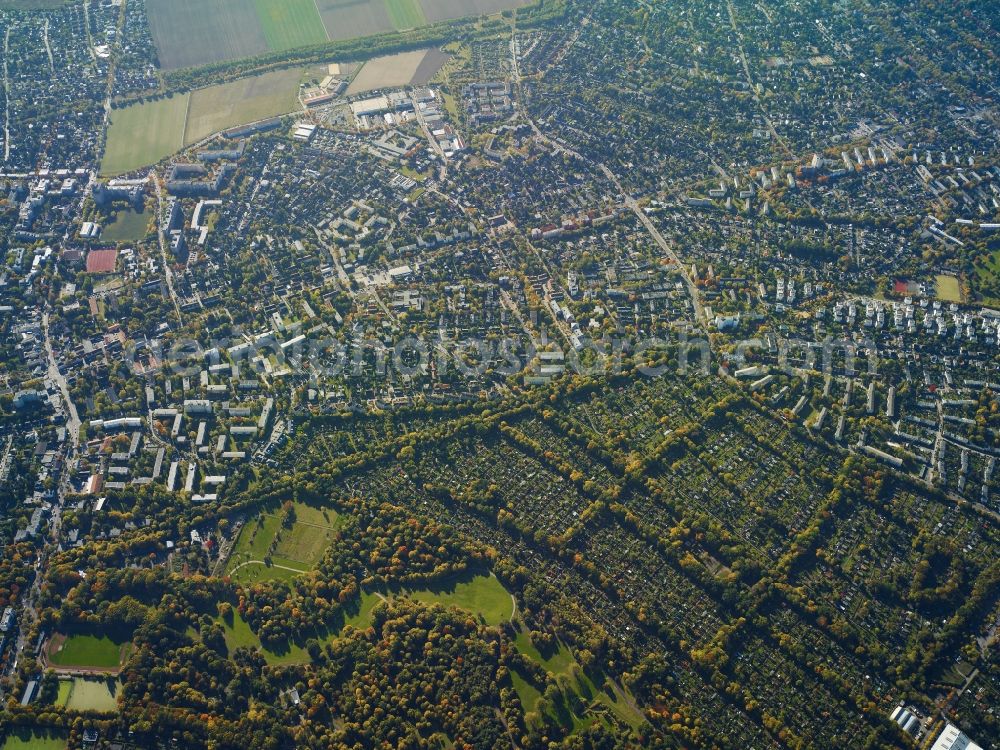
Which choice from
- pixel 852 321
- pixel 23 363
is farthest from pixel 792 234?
pixel 23 363

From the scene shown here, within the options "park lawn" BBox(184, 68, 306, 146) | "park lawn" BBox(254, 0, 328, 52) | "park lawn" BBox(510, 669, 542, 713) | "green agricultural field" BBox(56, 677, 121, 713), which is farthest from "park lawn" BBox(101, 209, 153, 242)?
"park lawn" BBox(510, 669, 542, 713)

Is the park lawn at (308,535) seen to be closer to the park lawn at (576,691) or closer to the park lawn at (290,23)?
the park lawn at (576,691)

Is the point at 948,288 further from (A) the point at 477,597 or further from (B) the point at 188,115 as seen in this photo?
(B) the point at 188,115

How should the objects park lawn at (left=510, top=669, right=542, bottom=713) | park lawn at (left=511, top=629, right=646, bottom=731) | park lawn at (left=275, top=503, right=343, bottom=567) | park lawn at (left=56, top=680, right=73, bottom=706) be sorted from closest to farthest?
park lawn at (left=511, top=629, right=646, bottom=731) < park lawn at (left=510, top=669, right=542, bottom=713) < park lawn at (left=56, top=680, right=73, bottom=706) < park lawn at (left=275, top=503, right=343, bottom=567)

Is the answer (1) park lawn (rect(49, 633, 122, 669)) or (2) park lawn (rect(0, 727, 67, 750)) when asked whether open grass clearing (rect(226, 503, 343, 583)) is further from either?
(2) park lawn (rect(0, 727, 67, 750))

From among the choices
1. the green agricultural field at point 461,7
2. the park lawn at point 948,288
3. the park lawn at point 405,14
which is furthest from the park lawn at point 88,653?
the green agricultural field at point 461,7

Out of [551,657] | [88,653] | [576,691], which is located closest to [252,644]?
[88,653]
